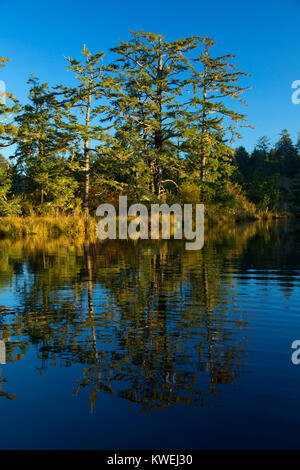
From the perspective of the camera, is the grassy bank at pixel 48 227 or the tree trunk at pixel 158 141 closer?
the grassy bank at pixel 48 227

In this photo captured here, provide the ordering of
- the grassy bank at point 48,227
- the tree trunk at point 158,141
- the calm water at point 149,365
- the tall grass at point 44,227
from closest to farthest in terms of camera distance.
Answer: the calm water at point 149,365
the grassy bank at point 48,227
the tall grass at point 44,227
the tree trunk at point 158,141

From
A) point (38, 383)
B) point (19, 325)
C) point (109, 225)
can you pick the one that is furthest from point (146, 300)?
point (109, 225)

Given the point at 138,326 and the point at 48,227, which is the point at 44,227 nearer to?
the point at 48,227

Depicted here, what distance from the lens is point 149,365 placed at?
14.2 ft

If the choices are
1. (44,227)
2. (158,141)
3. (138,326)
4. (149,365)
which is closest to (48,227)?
(44,227)

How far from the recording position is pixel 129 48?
33.2 m

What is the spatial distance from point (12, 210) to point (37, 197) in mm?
5732

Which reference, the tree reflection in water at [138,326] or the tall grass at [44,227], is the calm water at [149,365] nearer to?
the tree reflection in water at [138,326]

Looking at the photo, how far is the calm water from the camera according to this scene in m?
3.14

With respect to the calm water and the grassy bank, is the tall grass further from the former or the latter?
the calm water

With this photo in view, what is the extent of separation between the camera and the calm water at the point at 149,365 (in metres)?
3.14

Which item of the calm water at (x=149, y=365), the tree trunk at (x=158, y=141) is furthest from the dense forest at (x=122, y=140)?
the calm water at (x=149, y=365)

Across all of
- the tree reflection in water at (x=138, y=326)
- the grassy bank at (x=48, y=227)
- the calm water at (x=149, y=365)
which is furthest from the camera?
the grassy bank at (x=48, y=227)

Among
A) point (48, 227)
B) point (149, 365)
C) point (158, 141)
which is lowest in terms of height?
point (149, 365)
